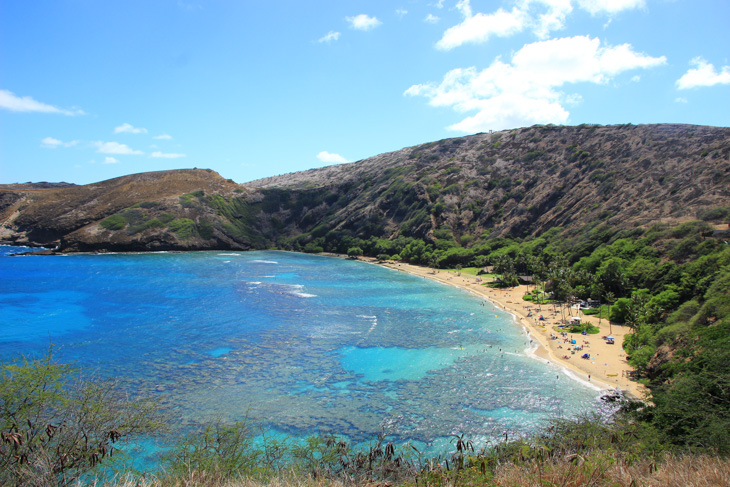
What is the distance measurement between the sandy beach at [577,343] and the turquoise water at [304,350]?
224cm

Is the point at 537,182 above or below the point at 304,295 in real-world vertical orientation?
above

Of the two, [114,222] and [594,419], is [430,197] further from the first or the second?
[594,419]

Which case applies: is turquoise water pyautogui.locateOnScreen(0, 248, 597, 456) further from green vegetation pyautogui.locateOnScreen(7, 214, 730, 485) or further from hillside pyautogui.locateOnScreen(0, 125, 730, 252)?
hillside pyautogui.locateOnScreen(0, 125, 730, 252)

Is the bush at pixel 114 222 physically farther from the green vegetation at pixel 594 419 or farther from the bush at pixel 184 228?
the green vegetation at pixel 594 419

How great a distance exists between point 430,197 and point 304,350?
101 m

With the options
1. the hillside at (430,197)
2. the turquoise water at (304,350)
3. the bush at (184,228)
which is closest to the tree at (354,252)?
the hillside at (430,197)

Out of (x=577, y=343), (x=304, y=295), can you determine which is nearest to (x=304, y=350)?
(x=304, y=295)

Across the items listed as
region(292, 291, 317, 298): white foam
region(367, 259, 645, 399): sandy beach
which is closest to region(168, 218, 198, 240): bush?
region(292, 291, 317, 298): white foam

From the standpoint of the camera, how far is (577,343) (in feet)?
152

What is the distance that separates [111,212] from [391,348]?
452ft

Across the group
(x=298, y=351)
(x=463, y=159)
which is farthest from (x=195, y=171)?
(x=298, y=351)

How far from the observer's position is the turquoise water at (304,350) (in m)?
30.6

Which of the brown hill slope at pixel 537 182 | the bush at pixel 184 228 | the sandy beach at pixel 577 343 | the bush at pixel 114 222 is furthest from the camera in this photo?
the bush at pixel 184 228

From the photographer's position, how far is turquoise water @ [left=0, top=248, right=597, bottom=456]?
100 ft
